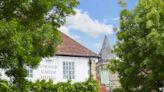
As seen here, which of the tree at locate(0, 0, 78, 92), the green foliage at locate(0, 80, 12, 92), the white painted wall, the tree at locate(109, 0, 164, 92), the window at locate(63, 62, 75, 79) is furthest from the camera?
the window at locate(63, 62, 75, 79)

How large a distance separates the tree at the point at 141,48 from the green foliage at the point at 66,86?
7291mm

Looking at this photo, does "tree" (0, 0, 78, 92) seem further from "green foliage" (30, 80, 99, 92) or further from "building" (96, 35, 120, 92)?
"building" (96, 35, 120, 92)

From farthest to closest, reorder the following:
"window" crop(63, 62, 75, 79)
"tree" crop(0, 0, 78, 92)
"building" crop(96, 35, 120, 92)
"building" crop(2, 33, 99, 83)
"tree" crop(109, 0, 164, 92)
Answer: "building" crop(96, 35, 120, 92)
"window" crop(63, 62, 75, 79)
"building" crop(2, 33, 99, 83)
"tree" crop(109, 0, 164, 92)
"tree" crop(0, 0, 78, 92)

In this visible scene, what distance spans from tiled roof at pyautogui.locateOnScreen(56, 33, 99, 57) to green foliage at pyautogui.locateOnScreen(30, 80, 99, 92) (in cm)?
237

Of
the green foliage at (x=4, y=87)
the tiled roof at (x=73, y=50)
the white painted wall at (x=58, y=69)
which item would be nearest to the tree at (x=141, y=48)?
the green foliage at (x=4, y=87)

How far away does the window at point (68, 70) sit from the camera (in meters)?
34.3

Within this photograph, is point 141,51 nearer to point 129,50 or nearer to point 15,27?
point 129,50

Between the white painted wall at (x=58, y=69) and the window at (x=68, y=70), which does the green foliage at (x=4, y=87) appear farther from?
the window at (x=68, y=70)

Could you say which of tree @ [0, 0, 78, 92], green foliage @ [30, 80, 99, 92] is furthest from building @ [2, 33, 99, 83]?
tree @ [0, 0, 78, 92]

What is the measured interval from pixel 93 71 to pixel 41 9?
65.8ft

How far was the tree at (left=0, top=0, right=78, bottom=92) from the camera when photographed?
46.9ft

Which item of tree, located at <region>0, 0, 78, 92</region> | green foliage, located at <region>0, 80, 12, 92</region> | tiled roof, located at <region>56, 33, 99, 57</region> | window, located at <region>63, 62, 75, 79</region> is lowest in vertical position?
green foliage, located at <region>0, 80, 12, 92</region>

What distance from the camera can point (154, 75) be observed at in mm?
21953

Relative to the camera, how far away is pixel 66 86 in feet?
105
